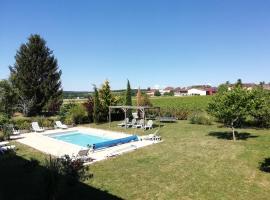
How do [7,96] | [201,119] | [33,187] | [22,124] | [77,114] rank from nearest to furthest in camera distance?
[33,187], [22,124], [201,119], [77,114], [7,96]

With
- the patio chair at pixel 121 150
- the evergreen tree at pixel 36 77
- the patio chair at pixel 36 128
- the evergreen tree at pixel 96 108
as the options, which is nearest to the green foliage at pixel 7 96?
the evergreen tree at pixel 36 77

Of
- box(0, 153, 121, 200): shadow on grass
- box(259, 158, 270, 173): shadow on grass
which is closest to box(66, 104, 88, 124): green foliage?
box(0, 153, 121, 200): shadow on grass

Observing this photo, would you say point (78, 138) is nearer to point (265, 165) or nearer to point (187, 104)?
point (265, 165)

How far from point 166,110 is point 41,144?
1678cm

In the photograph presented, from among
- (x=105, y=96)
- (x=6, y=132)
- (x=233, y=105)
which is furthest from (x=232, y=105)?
(x=6, y=132)

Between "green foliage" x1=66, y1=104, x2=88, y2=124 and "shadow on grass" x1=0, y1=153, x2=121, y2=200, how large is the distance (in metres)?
14.5

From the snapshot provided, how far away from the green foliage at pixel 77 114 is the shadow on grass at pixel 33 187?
1452 cm

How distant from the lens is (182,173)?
10562 millimetres

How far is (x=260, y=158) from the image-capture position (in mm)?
12352

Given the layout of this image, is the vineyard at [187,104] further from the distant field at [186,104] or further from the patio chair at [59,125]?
the patio chair at [59,125]

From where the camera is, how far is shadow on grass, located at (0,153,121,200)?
26.9 ft

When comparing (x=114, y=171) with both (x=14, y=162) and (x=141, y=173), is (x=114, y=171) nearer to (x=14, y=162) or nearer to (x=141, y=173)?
(x=141, y=173)

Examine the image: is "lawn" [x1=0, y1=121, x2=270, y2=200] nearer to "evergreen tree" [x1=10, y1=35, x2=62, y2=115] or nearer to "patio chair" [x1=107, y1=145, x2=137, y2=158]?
"patio chair" [x1=107, y1=145, x2=137, y2=158]

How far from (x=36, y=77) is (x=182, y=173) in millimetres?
31303
